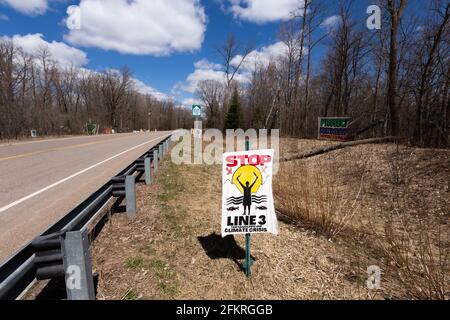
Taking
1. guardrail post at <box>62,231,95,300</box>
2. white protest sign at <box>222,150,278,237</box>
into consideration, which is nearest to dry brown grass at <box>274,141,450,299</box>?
white protest sign at <box>222,150,278,237</box>

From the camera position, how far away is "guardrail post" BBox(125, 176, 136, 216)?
520 centimetres

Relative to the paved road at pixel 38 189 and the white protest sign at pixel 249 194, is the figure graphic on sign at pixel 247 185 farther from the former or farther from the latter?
the paved road at pixel 38 189

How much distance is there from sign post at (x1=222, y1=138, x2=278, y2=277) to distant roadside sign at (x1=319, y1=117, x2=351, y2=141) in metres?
14.6

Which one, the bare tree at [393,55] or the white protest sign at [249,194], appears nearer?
the white protest sign at [249,194]

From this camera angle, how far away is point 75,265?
2518 mm

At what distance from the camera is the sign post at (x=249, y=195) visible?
3.45 meters

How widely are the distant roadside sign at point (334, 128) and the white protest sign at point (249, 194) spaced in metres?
14.6

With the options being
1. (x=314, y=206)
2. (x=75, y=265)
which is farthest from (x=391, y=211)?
(x=75, y=265)

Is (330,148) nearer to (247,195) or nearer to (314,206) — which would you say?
(314,206)

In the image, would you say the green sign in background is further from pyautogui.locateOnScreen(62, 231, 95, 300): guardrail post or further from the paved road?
pyautogui.locateOnScreen(62, 231, 95, 300): guardrail post

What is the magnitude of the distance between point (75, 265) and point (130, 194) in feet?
9.25

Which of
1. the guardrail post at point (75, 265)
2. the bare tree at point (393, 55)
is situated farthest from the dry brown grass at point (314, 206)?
the bare tree at point (393, 55)

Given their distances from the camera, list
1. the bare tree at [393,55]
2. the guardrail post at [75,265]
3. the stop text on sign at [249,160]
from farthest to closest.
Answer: the bare tree at [393,55] → the stop text on sign at [249,160] → the guardrail post at [75,265]
